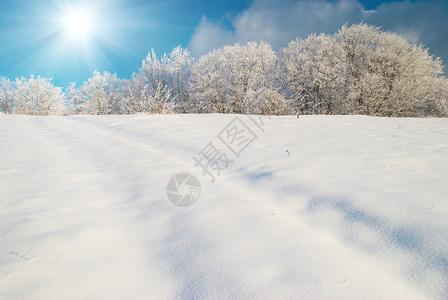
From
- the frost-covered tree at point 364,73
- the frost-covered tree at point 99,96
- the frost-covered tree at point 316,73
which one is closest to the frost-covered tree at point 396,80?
the frost-covered tree at point 364,73

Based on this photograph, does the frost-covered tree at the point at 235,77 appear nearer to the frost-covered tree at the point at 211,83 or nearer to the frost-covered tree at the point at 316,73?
the frost-covered tree at the point at 211,83

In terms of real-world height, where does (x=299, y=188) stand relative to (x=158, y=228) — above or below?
below

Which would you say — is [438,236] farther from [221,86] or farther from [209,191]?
[221,86]

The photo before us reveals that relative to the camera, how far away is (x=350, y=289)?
89 centimetres

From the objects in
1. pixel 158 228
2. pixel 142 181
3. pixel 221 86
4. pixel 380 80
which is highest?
pixel 221 86

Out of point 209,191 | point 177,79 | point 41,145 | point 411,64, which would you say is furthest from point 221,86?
point 209,191

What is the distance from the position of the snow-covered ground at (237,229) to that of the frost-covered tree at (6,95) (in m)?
28.1

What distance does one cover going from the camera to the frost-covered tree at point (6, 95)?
21625mm

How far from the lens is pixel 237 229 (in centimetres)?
135

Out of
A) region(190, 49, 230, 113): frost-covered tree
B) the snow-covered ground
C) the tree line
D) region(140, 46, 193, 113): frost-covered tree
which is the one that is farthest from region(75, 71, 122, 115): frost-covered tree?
the snow-covered ground

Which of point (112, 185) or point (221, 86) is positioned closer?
point (112, 185)

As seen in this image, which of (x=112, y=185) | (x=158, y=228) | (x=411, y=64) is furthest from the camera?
(x=411, y=64)

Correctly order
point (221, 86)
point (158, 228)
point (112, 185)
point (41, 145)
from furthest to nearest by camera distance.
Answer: point (221, 86), point (41, 145), point (112, 185), point (158, 228)

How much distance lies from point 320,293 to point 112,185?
2.00 metres
